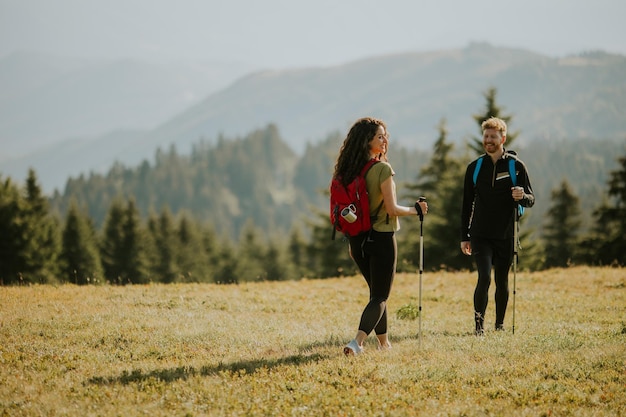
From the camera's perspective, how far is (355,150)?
814 centimetres

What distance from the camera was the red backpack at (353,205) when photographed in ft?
26.3

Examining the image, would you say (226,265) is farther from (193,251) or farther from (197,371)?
(197,371)

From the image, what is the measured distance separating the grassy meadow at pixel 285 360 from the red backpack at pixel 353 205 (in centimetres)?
187

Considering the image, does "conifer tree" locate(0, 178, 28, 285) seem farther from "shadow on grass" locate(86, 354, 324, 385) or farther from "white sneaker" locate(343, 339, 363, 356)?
"white sneaker" locate(343, 339, 363, 356)

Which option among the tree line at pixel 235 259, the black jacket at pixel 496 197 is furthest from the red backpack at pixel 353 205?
the tree line at pixel 235 259

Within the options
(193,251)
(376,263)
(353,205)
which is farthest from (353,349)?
(193,251)

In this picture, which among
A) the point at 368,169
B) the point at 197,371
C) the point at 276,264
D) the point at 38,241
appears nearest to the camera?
the point at 197,371

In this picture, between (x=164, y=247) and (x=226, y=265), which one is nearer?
(x=164, y=247)

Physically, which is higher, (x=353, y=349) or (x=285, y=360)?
(x=353, y=349)

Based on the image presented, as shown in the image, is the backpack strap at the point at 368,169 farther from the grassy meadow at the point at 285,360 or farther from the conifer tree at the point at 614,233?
the conifer tree at the point at 614,233

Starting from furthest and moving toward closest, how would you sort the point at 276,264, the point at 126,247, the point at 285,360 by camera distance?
1. the point at 276,264
2. the point at 126,247
3. the point at 285,360

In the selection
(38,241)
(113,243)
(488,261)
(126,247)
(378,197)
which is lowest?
(126,247)

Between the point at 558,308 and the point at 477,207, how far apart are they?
4842 millimetres

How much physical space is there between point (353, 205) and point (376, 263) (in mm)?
912
